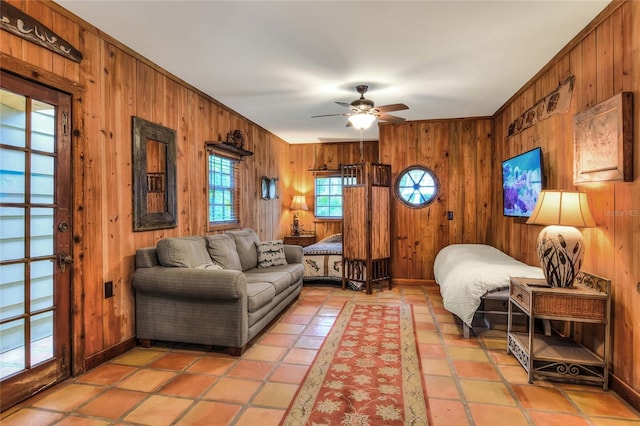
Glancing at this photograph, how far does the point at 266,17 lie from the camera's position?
2463 millimetres

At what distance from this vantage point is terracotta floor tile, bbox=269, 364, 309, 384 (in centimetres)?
244

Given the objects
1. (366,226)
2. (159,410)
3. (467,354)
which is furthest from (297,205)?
(159,410)

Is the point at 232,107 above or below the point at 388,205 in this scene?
above

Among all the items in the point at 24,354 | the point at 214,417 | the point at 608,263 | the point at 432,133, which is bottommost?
the point at 214,417

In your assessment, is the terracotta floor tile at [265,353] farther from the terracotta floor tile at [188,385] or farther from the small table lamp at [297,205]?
the small table lamp at [297,205]

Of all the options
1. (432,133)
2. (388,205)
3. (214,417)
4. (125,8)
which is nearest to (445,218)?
(388,205)

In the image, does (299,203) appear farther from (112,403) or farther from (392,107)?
(112,403)

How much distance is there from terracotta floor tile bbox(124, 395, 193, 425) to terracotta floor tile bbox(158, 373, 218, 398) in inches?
2.6

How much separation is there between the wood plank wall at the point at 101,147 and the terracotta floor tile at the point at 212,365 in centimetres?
75

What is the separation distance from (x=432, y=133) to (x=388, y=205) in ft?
4.58

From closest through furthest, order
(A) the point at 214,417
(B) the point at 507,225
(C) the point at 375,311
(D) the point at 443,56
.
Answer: (A) the point at 214,417 < (D) the point at 443,56 < (C) the point at 375,311 < (B) the point at 507,225

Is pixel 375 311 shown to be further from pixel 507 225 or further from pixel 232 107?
pixel 232 107

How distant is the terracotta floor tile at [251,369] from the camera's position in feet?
8.27

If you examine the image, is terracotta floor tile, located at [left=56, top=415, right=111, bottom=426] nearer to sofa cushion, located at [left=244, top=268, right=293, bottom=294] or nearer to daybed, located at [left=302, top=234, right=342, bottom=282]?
sofa cushion, located at [left=244, top=268, right=293, bottom=294]
